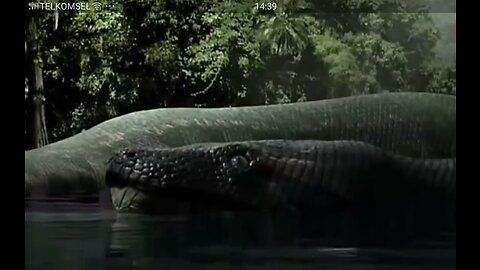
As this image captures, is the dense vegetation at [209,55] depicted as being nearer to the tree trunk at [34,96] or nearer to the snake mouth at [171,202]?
Result: the tree trunk at [34,96]

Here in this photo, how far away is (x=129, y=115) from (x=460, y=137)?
864 millimetres

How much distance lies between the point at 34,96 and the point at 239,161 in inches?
22.1

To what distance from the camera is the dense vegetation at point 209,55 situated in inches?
76.5

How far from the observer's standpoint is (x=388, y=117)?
73.1 inches

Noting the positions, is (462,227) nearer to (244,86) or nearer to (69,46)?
(244,86)

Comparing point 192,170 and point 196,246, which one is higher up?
point 192,170

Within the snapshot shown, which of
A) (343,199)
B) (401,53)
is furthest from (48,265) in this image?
(401,53)

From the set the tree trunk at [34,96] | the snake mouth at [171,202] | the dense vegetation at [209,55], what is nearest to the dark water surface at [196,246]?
the snake mouth at [171,202]

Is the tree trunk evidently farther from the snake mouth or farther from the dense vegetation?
the snake mouth

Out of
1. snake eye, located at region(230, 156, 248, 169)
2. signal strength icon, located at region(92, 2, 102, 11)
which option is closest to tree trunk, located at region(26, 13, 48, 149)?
signal strength icon, located at region(92, 2, 102, 11)

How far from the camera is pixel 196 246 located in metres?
1.39

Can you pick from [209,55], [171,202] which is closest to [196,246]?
[171,202]

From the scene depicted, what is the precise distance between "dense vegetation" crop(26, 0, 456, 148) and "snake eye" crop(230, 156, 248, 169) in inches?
10.4

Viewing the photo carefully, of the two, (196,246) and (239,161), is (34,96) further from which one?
(196,246)
